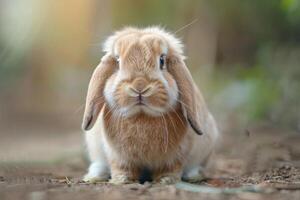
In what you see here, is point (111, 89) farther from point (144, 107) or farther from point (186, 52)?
point (186, 52)

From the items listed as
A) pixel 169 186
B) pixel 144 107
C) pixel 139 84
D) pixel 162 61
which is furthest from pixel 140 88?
pixel 169 186

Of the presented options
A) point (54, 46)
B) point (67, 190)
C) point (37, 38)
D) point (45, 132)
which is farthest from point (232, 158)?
point (54, 46)

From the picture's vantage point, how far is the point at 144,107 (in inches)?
149

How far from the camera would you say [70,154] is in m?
6.59

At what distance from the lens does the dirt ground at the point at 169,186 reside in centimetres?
339

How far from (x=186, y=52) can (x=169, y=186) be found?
7.42 metres

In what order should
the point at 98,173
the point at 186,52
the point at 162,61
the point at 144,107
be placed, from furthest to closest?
the point at 186,52 < the point at 98,173 < the point at 162,61 < the point at 144,107

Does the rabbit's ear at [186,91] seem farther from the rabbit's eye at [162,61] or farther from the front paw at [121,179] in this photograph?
the front paw at [121,179]

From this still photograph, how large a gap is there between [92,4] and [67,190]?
9.16 metres

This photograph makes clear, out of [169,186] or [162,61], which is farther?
[162,61]

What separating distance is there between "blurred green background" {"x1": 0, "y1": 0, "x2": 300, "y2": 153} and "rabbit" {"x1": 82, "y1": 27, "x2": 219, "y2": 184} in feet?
10.7

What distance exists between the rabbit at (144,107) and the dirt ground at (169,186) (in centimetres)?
22

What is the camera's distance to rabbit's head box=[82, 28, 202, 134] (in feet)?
12.3

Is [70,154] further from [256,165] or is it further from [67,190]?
[67,190]
